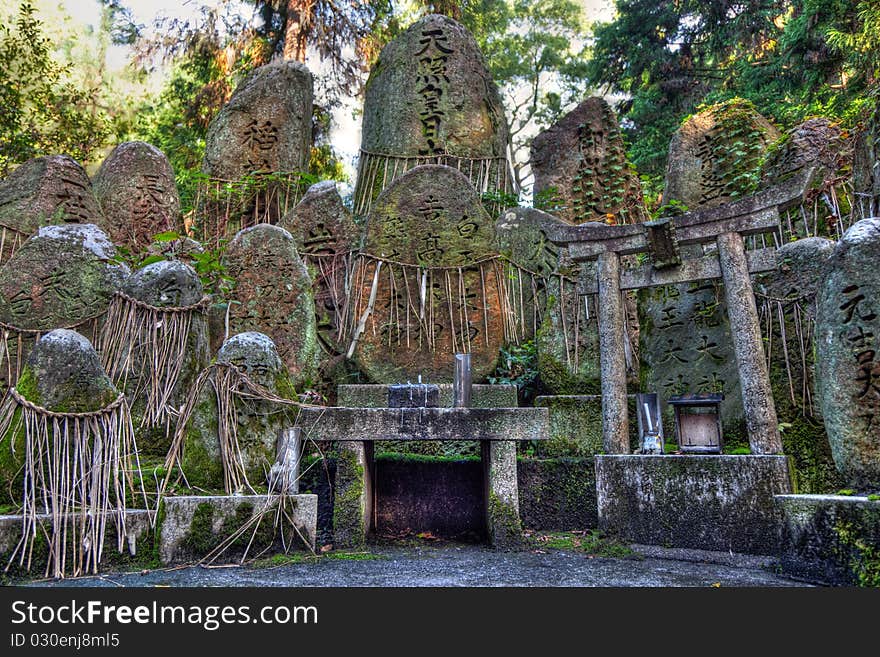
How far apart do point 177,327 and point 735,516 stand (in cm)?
424

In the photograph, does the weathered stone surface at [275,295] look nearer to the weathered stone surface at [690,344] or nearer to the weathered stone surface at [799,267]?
the weathered stone surface at [690,344]

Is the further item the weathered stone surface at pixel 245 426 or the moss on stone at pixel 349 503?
the moss on stone at pixel 349 503

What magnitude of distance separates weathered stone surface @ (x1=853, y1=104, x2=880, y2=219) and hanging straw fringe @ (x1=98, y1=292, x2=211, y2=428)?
5949 mm

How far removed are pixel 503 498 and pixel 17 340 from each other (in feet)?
14.7

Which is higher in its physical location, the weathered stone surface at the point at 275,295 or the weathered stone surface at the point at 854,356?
the weathered stone surface at the point at 275,295

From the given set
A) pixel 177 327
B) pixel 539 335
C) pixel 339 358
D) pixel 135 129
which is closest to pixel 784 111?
pixel 539 335

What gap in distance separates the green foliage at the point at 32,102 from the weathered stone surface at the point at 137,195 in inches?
133

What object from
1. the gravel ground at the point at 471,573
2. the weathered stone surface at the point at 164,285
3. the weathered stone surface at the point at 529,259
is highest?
the weathered stone surface at the point at 529,259

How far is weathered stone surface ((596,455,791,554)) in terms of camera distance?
405 cm

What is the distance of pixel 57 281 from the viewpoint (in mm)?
5598

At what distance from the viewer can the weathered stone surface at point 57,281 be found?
5500mm

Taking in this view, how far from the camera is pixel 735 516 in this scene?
4.10 meters

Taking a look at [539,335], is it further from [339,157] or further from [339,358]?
[339,157]

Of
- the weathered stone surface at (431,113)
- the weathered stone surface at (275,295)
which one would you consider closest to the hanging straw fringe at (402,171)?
the weathered stone surface at (431,113)
